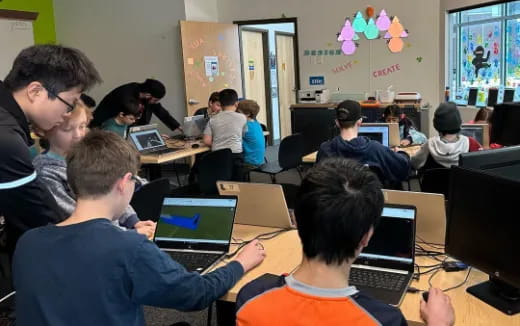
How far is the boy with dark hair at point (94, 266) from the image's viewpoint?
4.21 ft

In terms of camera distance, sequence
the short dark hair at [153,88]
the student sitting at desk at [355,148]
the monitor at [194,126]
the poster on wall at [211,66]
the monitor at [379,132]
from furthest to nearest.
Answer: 1. the poster on wall at [211,66]
2. the monitor at [194,126]
3. the short dark hair at [153,88]
4. the monitor at [379,132]
5. the student sitting at desk at [355,148]

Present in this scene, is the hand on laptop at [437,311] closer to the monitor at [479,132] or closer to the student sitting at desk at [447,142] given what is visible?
the student sitting at desk at [447,142]

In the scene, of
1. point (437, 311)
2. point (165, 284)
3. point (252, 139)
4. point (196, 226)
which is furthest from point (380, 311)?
point (252, 139)

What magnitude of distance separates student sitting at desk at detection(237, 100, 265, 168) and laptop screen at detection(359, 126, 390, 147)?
1.14 m

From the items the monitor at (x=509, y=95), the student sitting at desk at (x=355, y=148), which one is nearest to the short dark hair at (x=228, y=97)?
the student sitting at desk at (x=355, y=148)

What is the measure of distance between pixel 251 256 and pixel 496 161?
983 millimetres

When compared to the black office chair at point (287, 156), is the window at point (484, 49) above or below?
above

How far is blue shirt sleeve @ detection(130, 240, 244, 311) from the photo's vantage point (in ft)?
4.36

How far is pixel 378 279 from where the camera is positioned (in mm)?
1726

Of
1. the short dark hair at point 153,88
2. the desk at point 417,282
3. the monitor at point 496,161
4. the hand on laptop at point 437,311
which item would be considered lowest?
→ the desk at point 417,282

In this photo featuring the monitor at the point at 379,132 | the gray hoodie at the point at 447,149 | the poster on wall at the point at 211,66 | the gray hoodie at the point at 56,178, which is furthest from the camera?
the poster on wall at the point at 211,66

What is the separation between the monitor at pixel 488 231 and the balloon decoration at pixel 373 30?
6034 millimetres

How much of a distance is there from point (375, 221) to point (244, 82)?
23.8 ft


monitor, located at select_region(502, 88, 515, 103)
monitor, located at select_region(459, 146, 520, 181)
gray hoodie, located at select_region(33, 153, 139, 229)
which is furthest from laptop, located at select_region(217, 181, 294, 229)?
monitor, located at select_region(502, 88, 515, 103)
